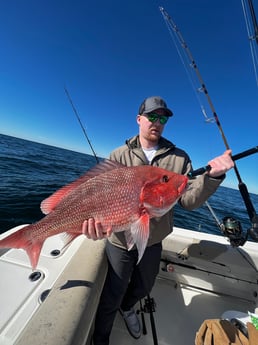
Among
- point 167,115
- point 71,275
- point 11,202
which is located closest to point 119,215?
point 71,275

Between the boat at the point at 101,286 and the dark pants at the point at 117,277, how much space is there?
0.15 metres

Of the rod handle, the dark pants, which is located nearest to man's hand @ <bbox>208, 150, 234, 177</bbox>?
the rod handle

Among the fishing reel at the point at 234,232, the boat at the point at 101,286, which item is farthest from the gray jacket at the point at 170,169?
the fishing reel at the point at 234,232

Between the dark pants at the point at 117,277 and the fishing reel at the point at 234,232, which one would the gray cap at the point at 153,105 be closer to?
the dark pants at the point at 117,277

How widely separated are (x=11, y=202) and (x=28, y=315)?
6.99 m

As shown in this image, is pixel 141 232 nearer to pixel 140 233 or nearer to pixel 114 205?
pixel 140 233

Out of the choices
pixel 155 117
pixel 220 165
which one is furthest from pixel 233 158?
pixel 155 117

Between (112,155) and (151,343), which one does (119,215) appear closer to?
(112,155)

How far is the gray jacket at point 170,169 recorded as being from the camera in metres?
2.05

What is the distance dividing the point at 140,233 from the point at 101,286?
3.15 ft

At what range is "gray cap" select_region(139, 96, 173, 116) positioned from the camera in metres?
2.37

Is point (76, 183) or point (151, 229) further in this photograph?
point (151, 229)

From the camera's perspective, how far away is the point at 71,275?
2.11 m

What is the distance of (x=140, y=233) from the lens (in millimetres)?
1787
